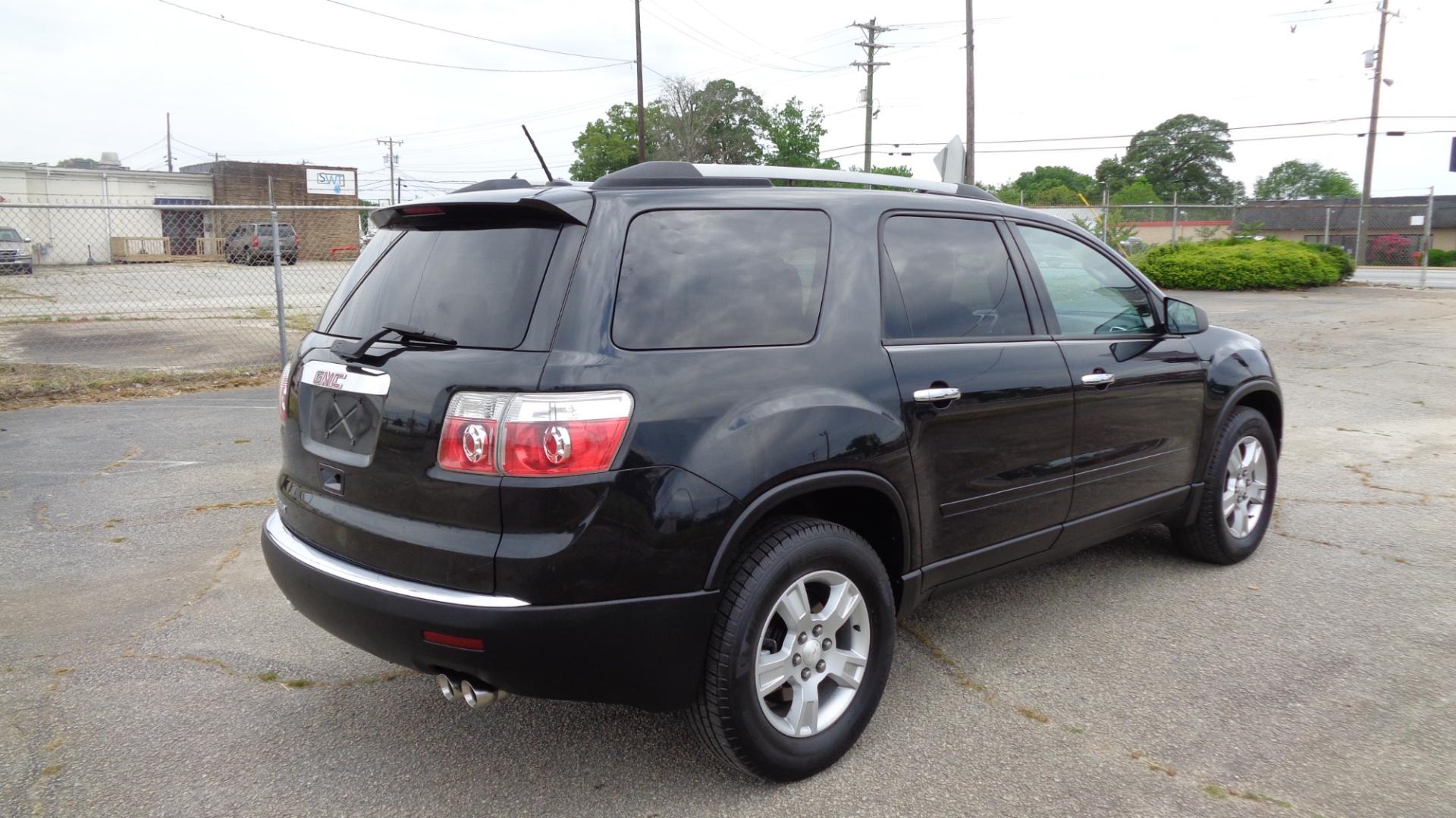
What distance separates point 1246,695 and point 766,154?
6744 cm

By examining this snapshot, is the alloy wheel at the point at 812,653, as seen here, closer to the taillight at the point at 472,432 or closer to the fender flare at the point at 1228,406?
the taillight at the point at 472,432

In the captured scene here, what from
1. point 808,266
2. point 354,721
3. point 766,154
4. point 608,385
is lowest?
point 354,721

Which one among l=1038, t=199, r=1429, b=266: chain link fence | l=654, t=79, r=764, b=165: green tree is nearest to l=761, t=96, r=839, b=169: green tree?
l=654, t=79, r=764, b=165: green tree

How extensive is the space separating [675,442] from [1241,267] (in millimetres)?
21302

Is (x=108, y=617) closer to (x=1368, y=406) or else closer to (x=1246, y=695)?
(x=1246, y=695)

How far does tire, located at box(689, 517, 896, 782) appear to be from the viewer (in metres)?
2.75

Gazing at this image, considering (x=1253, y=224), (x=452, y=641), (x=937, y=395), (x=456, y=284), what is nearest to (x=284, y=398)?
(x=456, y=284)

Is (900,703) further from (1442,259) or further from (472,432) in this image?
(1442,259)

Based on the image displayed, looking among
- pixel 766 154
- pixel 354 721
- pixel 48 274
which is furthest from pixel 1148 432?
pixel 766 154

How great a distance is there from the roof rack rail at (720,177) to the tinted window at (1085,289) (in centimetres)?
46

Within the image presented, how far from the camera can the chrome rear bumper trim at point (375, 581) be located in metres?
2.55

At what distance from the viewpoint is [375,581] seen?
276 centimetres

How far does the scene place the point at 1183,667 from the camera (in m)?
3.71

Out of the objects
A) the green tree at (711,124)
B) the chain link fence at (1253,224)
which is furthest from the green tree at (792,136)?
the chain link fence at (1253,224)
